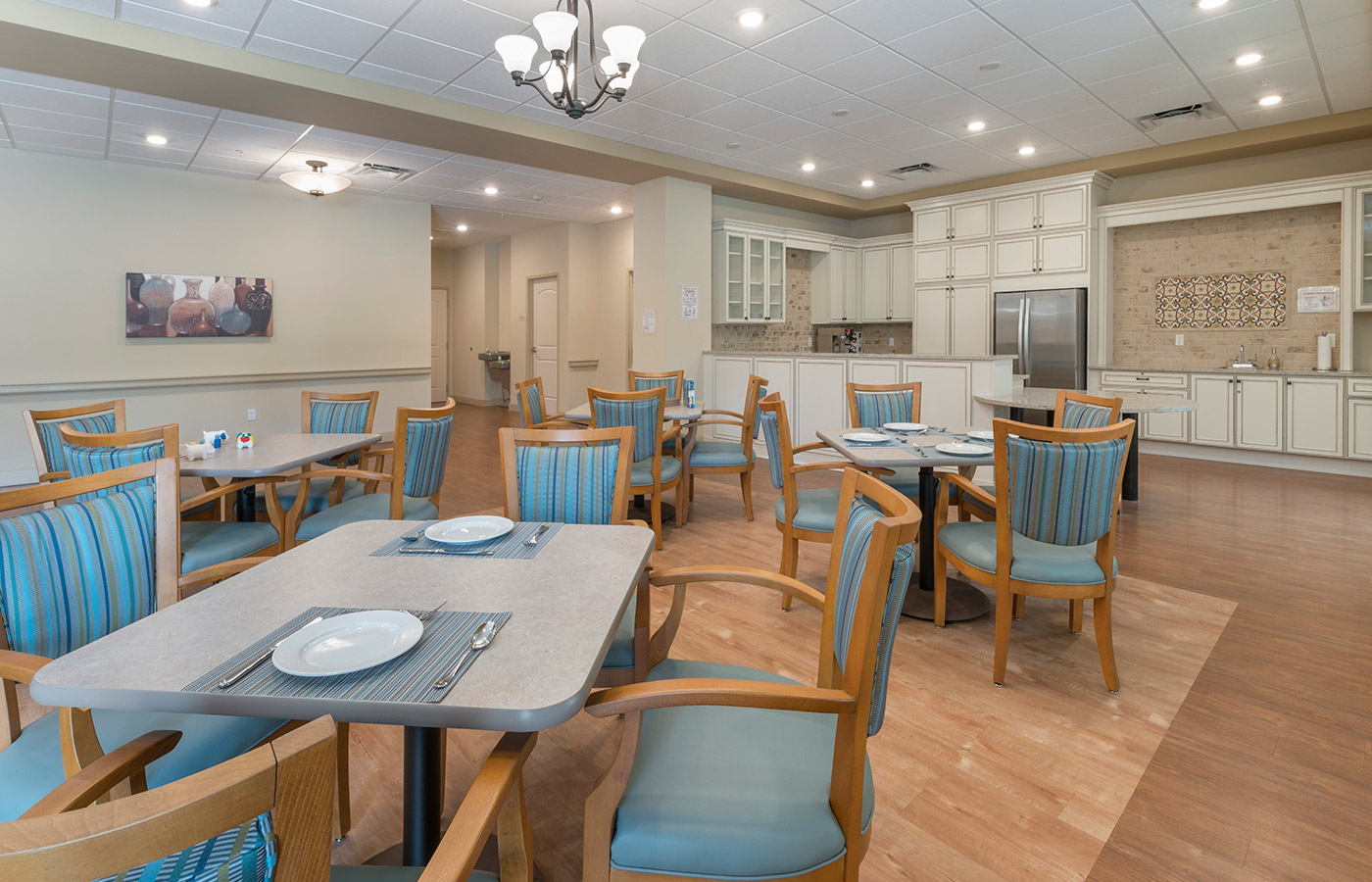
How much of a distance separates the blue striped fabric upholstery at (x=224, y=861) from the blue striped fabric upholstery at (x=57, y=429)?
11.5ft

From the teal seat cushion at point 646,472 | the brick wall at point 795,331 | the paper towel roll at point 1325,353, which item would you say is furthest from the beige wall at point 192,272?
the paper towel roll at point 1325,353

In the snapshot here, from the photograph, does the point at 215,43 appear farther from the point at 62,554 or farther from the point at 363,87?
the point at 62,554

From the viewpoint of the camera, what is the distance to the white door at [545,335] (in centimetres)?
1075

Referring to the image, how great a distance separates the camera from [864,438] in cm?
336

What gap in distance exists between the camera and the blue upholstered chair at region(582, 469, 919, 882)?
3.63 feet

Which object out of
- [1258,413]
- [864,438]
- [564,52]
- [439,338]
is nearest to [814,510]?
[864,438]

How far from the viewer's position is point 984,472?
5.55m

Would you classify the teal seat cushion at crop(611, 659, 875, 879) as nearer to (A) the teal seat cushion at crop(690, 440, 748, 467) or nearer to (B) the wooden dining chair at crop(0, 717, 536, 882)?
(B) the wooden dining chair at crop(0, 717, 536, 882)

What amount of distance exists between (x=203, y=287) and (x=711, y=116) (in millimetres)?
5468

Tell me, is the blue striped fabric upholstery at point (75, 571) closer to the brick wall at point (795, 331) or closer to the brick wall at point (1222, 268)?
the brick wall at point (795, 331)

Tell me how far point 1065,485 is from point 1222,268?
256 inches

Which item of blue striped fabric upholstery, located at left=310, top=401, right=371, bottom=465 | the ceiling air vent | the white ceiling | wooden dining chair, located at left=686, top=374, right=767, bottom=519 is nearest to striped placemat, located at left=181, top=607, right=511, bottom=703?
blue striped fabric upholstery, located at left=310, top=401, right=371, bottom=465

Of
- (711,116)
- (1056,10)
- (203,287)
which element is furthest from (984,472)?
(203,287)

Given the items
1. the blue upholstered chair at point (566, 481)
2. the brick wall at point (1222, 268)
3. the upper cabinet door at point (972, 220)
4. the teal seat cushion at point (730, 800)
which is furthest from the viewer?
the upper cabinet door at point (972, 220)
